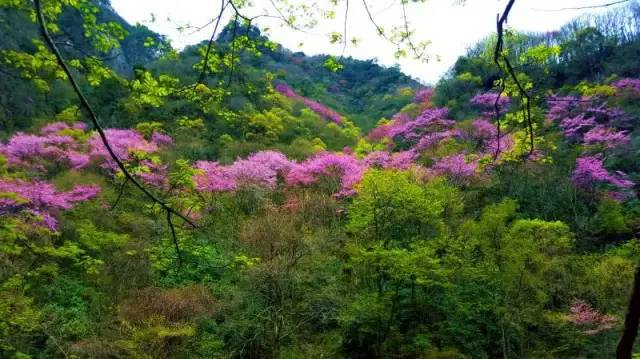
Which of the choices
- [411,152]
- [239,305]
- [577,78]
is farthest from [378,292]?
[577,78]

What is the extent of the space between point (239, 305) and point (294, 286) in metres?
1.33

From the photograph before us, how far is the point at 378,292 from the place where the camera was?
9.20 m

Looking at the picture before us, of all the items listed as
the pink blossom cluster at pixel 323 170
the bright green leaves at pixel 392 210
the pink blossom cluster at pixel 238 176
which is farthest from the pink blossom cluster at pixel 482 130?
the bright green leaves at pixel 392 210

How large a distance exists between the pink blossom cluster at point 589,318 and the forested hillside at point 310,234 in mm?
39

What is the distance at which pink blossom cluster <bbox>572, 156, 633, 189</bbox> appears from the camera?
1305cm

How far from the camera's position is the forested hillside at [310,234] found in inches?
239

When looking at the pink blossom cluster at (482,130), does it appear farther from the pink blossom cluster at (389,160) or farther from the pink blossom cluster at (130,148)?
the pink blossom cluster at (130,148)

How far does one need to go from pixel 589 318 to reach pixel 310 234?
Answer: 21.4 feet

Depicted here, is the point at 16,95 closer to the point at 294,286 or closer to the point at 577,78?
the point at 294,286

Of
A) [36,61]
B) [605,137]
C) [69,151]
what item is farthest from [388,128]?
[36,61]

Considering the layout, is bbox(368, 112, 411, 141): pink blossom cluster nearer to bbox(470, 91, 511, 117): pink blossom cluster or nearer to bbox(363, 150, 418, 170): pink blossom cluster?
bbox(470, 91, 511, 117): pink blossom cluster

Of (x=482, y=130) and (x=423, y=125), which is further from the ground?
(x=423, y=125)

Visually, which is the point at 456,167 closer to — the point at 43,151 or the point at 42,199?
the point at 42,199

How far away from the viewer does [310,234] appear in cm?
1165
